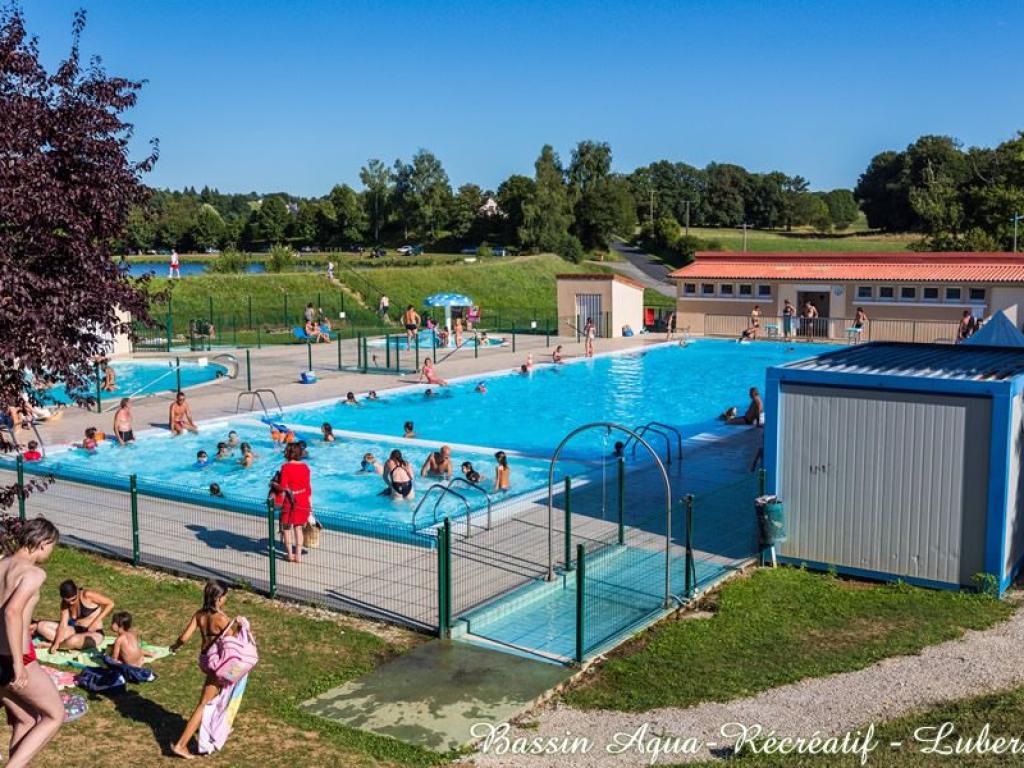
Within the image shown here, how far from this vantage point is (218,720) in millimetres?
7645

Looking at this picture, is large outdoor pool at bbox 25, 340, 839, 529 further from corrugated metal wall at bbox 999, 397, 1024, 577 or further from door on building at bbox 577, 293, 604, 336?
corrugated metal wall at bbox 999, 397, 1024, 577

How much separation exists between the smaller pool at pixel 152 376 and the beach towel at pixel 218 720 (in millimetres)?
21445

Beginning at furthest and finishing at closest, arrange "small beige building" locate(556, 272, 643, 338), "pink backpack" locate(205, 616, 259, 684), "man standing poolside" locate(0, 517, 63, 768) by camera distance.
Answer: "small beige building" locate(556, 272, 643, 338) < "pink backpack" locate(205, 616, 259, 684) < "man standing poolside" locate(0, 517, 63, 768)

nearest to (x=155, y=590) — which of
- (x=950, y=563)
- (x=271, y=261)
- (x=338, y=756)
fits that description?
(x=338, y=756)

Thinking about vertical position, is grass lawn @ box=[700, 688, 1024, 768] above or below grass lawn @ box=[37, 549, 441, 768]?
Answer: above

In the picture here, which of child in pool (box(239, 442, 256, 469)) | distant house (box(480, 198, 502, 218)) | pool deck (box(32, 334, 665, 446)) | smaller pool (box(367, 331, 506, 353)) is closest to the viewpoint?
child in pool (box(239, 442, 256, 469))

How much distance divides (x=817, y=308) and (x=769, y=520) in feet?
101

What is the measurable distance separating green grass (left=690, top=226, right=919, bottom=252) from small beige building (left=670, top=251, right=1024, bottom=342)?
51.2 metres

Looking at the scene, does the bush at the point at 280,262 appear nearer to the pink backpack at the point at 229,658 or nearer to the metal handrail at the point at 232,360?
the metal handrail at the point at 232,360

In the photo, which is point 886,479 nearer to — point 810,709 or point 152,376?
point 810,709

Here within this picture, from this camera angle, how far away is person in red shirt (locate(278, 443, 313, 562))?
41.2 feet

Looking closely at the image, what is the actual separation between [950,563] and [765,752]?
5435 mm

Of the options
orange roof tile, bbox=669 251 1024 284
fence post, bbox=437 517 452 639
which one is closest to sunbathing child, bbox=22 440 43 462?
fence post, bbox=437 517 452 639

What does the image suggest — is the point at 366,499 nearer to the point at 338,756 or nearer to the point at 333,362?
the point at 338,756
